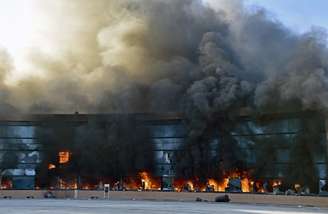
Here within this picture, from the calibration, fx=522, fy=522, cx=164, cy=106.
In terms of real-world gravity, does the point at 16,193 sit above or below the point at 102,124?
below

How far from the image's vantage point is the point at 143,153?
137 ft

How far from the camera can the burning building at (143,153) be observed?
3703 centimetres

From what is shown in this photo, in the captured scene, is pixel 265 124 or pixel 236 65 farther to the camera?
pixel 236 65

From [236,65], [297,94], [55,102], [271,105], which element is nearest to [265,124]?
[271,105]

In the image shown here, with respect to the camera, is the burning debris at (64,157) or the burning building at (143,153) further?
the burning debris at (64,157)

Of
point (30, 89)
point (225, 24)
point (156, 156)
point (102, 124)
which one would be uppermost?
point (225, 24)

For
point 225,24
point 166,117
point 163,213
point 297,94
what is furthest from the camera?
point 225,24

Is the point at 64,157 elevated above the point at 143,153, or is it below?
below

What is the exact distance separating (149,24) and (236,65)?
30.2ft

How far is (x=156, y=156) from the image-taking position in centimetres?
4209

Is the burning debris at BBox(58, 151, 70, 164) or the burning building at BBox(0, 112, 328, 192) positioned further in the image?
the burning debris at BBox(58, 151, 70, 164)

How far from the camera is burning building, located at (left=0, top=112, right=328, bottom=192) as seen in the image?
37.0m

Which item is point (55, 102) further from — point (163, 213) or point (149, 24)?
point (163, 213)

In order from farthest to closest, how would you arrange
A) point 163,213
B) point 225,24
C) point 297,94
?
point 225,24
point 297,94
point 163,213
